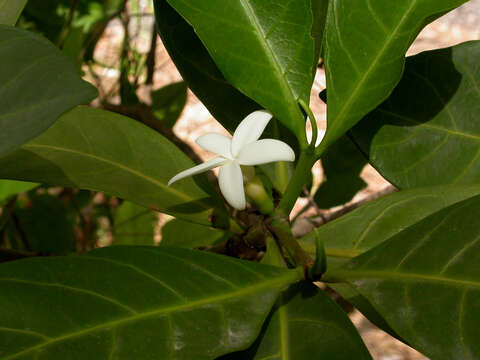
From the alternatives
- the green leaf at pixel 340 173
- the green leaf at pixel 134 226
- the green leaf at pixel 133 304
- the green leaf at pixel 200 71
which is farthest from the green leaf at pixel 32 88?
the green leaf at pixel 134 226

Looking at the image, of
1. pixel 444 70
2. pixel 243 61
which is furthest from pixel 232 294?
pixel 444 70

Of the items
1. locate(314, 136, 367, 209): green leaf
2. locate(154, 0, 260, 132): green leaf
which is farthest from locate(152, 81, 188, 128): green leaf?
locate(154, 0, 260, 132): green leaf

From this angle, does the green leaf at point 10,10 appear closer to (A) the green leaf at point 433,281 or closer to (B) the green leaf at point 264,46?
(B) the green leaf at point 264,46

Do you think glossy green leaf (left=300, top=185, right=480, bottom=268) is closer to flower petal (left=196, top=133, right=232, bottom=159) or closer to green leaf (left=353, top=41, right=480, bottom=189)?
green leaf (left=353, top=41, right=480, bottom=189)

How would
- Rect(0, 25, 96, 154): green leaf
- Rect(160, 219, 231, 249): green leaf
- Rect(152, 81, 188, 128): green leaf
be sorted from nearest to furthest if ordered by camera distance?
1. Rect(0, 25, 96, 154): green leaf
2. Rect(160, 219, 231, 249): green leaf
3. Rect(152, 81, 188, 128): green leaf

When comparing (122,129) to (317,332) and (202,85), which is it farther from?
(317,332)

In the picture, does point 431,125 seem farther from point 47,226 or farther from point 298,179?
point 47,226
